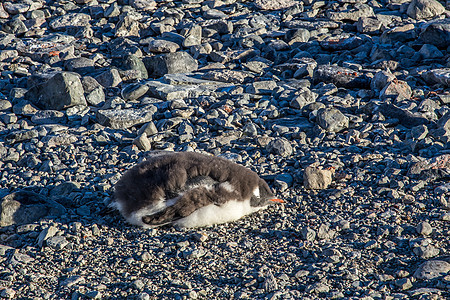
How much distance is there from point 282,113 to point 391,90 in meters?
1.70

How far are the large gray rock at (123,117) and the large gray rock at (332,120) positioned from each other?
2.51 m

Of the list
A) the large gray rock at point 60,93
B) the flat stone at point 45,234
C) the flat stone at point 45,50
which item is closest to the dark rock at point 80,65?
the flat stone at point 45,50

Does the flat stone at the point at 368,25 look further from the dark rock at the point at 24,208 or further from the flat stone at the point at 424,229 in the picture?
the dark rock at the point at 24,208

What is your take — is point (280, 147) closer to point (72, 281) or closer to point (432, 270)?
point (432, 270)

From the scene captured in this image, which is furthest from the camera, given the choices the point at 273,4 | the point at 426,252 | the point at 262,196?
the point at 273,4

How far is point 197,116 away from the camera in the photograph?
784 centimetres

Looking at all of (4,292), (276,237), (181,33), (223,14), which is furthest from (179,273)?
(223,14)

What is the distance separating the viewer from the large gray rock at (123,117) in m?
7.67

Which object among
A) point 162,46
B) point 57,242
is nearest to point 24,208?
point 57,242

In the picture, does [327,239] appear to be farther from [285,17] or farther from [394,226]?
[285,17]

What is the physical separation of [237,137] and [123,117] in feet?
5.82

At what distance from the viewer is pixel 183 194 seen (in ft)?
17.8

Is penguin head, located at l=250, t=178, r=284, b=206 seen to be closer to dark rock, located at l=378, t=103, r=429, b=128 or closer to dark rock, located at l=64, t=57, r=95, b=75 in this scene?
dark rock, located at l=378, t=103, r=429, b=128

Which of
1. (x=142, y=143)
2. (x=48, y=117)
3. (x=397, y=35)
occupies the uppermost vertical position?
(x=397, y=35)
